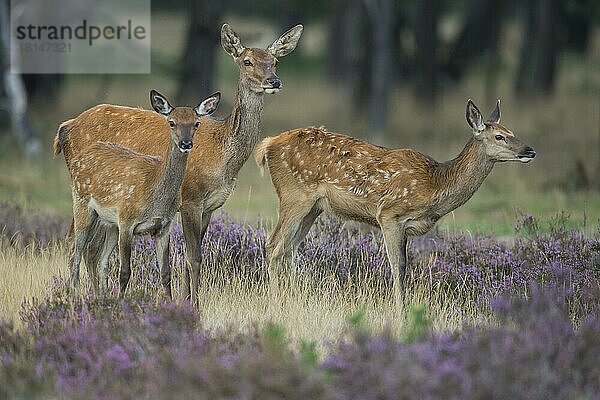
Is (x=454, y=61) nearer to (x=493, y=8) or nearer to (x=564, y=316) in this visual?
(x=493, y=8)

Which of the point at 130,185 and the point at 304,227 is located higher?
the point at 130,185

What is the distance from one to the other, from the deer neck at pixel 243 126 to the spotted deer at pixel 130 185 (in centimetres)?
62

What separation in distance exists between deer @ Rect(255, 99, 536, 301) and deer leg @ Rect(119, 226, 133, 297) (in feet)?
4.29

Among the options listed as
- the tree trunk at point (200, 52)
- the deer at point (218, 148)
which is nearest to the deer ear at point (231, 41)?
the deer at point (218, 148)

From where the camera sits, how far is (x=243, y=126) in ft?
32.0

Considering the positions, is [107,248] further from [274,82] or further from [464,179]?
[464,179]

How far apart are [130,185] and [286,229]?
183 centimetres

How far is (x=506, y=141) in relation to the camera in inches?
380

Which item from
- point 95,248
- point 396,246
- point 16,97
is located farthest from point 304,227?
point 16,97

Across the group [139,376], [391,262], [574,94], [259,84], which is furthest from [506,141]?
[574,94]

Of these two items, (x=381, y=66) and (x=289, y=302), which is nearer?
(x=289, y=302)

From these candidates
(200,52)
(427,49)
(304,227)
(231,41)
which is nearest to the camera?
(231,41)

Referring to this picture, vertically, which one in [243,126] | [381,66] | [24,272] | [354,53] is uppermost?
[354,53]

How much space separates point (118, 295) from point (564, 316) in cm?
288
